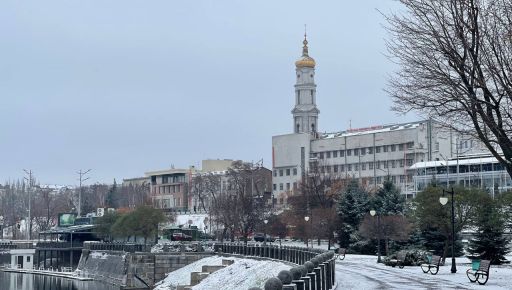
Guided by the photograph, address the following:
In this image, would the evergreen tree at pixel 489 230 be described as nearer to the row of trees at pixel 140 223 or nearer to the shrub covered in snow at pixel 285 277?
the shrub covered in snow at pixel 285 277

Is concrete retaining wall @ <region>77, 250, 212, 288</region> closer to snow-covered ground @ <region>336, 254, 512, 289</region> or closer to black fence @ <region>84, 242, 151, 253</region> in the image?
black fence @ <region>84, 242, 151, 253</region>

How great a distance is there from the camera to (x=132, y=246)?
81625 millimetres

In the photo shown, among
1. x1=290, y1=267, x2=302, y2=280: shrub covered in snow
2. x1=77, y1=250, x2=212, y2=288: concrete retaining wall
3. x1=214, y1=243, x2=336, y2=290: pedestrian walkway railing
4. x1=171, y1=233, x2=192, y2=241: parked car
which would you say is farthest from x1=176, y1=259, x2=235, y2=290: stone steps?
x1=290, y1=267, x2=302, y2=280: shrub covered in snow

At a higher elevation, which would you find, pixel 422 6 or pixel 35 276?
pixel 422 6

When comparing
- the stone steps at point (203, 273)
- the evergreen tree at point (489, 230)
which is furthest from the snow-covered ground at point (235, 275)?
the evergreen tree at point (489, 230)

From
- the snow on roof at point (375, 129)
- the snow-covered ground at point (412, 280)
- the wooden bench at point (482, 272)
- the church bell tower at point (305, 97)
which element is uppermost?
the church bell tower at point (305, 97)

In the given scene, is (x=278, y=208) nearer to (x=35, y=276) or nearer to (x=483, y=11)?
(x=35, y=276)

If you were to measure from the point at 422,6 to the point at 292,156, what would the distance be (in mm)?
117728

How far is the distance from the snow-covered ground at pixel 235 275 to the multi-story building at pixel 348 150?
47.5m

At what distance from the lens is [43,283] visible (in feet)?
270

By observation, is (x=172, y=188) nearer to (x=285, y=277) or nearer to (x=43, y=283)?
(x=43, y=283)

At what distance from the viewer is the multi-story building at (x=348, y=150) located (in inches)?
4852

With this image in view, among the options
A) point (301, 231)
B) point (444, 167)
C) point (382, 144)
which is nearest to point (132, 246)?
point (301, 231)

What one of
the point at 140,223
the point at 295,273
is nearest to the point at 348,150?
the point at 140,223
